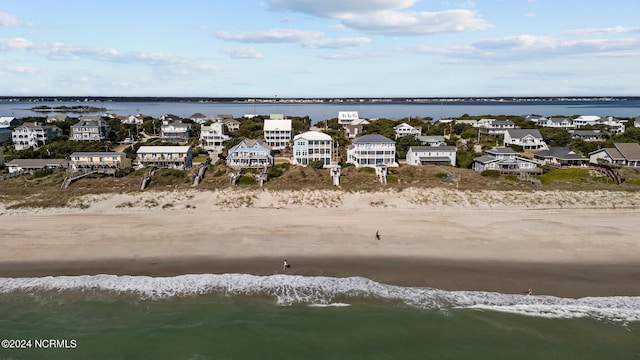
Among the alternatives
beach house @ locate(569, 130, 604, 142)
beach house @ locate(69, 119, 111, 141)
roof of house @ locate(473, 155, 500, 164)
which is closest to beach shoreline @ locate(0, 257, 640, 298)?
roof of house @ locate(473, 155, 500, 164)

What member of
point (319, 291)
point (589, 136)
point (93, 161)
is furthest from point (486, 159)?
point (93, 161)

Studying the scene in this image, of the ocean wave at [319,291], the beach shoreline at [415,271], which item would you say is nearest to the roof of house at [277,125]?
the beach shoreline at [415,271]

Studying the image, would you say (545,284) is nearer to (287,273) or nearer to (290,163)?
(287,273)

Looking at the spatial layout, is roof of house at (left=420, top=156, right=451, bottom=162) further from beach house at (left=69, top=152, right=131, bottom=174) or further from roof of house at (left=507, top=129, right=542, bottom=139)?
beach house at (left=69, top=152, right=131, bottom=174)

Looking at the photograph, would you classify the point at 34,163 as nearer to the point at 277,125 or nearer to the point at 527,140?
the point at 277,125

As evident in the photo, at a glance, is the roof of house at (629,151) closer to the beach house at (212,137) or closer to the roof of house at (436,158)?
the roof of house at (436,158)

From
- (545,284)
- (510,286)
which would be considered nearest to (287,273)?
(510,286)
